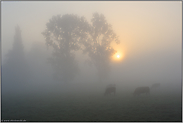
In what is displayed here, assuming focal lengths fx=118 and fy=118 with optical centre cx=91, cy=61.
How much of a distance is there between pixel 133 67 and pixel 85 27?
9773 mm

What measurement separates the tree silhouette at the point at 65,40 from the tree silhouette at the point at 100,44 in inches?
45.4

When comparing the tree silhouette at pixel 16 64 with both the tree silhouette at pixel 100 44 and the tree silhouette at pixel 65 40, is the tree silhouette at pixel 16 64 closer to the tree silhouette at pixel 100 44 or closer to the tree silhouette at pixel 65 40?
the tree silhouette at pixel 65 40

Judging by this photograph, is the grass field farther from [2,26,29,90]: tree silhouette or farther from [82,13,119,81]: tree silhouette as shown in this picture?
[2,26,29,90]: tree silhouette

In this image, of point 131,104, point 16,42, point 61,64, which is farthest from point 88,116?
point 16,42

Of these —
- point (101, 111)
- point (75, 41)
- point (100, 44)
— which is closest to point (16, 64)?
point (75, 41)

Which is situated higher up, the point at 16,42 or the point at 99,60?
the point at 16,42

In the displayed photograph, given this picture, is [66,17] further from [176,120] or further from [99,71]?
[176,120]

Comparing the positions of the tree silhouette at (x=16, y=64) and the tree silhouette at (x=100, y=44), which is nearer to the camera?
the tree silhouette at (x=100, y=44)

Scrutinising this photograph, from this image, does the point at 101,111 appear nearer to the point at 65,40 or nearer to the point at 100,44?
the point at 100,44

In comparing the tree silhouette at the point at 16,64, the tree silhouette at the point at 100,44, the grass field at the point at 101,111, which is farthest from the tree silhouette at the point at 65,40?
the tree silhouette at the point at 16,64

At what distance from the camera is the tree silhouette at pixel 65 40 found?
59.7ft

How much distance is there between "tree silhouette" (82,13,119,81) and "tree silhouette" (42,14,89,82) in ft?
3.78

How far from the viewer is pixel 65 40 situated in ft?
61.6

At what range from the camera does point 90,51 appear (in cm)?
1767
